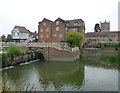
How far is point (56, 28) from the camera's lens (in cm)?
5362

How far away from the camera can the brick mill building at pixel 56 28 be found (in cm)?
Answer: 5319

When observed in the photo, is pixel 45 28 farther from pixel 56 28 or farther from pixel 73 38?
pixel 73 38

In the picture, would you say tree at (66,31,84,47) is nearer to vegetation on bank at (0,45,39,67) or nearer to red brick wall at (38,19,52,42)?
red brick wall at (38,19,52,42)

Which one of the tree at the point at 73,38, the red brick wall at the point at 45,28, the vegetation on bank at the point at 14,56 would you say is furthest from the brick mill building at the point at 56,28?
the vegetation on bank at the point at 14,56

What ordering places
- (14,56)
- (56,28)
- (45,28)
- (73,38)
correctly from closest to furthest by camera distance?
(14,56)
(73,38)
(56,28)
(45,28)

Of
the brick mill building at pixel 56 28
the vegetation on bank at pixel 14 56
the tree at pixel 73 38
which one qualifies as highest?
the brick mill building at pixel 56 28

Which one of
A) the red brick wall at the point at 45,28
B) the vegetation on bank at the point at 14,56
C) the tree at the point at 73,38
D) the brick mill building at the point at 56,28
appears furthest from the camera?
the red brick wall at the point at 45,28

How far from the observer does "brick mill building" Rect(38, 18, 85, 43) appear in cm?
5319

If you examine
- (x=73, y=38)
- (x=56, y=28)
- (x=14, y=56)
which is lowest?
(x=14, y=56)

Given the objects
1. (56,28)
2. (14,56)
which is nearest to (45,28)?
(56,28)

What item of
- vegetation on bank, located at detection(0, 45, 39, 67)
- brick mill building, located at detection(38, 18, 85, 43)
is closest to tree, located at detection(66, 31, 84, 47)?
brick mill building, located at detection(38, 18, 85, 43)

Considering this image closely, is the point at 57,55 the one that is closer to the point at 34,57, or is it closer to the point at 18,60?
the point at 34,57

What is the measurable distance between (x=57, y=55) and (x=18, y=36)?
25455 mm

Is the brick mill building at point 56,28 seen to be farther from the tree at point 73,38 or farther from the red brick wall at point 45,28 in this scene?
the tree at point 73,38
